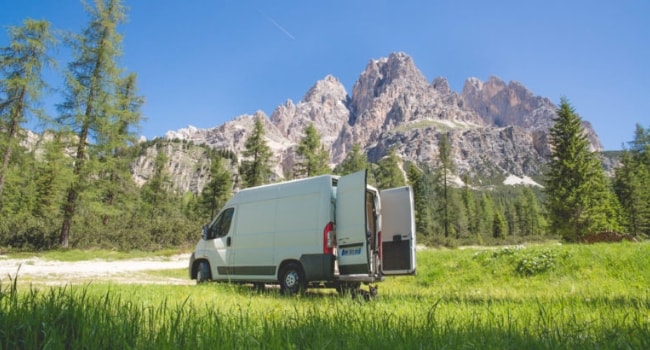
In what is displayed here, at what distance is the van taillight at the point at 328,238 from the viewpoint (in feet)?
26.8

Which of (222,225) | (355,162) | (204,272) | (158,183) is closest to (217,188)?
(158,183)

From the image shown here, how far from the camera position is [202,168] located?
19562 centimetres

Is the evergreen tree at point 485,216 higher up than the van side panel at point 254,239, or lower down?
higher up

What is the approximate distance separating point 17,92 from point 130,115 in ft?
21.0

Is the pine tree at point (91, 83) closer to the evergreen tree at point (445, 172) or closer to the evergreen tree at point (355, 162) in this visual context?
the evergreen tree at point (355, 162)

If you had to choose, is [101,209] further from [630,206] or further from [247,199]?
[630,206]

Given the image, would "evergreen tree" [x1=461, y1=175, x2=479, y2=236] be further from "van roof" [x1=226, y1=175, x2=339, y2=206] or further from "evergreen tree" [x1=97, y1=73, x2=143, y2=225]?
"van roof" [x1=226, y1=175, x2=339, y2=206]

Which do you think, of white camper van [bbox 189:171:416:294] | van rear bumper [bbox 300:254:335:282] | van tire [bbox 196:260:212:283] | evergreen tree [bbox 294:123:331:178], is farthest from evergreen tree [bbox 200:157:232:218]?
van rear bumper [bbox 300:254:335:282]

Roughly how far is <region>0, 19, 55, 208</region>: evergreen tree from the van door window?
62.0 feet

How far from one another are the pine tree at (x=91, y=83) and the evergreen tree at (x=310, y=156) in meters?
24.8

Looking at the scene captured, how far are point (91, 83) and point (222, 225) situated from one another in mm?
19837

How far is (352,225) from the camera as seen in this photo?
802 cm

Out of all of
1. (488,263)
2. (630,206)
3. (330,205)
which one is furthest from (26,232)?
(630,206)

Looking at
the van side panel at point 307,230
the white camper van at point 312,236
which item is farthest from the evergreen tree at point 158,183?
the van side panel at point 307,230
